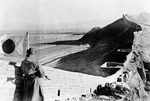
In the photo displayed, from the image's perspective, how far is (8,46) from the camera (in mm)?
2805

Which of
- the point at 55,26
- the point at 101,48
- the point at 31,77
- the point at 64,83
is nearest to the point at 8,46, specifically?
the point at 31,77

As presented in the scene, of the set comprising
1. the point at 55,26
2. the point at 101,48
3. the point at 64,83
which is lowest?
the point at 64,83

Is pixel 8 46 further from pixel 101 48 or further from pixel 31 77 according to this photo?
pixel 101 48

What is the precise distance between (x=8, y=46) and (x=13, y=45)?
0.16 ft

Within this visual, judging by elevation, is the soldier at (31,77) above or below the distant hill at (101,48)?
below

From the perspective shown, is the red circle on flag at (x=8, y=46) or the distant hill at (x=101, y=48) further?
the distant hill at (x=101, y=48)

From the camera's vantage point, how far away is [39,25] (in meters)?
2.87

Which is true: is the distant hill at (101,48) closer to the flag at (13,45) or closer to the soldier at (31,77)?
the soldier at (31,77)

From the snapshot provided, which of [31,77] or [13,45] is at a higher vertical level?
[13,45]

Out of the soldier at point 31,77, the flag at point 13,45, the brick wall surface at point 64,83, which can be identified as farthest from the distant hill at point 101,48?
the flag at point 13,45

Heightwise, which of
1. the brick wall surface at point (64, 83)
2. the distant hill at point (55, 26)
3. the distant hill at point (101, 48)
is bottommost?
the brick wall surface at point (64, 83)

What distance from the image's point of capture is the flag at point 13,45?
2.78 metres

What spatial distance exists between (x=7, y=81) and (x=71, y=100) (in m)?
0.65

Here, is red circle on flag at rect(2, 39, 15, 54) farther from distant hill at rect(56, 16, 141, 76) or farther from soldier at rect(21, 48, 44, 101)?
distant hill at rect(56, 16, 141, 76)
